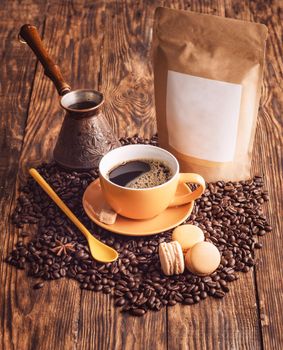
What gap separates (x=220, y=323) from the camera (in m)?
1.34

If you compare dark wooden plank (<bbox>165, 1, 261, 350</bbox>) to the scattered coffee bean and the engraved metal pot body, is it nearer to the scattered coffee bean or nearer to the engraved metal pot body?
the scattered coffee bean

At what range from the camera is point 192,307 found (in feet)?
4.51

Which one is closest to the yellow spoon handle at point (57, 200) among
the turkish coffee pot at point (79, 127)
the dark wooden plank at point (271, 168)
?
the turkish coffee pot at point (79, 127)

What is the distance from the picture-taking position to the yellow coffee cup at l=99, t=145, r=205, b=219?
4.83ft

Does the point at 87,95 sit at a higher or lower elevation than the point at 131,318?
higher

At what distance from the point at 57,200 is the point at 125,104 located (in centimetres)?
61

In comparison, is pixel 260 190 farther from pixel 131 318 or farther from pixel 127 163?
pixel 131 318

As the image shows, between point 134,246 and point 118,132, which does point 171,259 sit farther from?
point 118,132

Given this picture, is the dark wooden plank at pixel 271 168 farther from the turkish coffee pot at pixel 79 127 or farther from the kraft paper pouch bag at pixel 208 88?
the turkish coffee pot at pixel 79 127

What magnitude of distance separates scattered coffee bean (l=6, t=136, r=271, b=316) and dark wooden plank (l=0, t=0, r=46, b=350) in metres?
0.04

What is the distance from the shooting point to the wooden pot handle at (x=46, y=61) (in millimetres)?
1698

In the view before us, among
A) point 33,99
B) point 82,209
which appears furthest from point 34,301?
point 33,99

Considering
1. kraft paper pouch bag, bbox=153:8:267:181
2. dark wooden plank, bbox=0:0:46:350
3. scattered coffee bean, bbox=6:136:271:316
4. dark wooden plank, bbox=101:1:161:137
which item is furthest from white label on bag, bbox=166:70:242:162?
dark wooden plank, bbox=0:0:46:350

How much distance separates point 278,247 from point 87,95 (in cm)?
66
